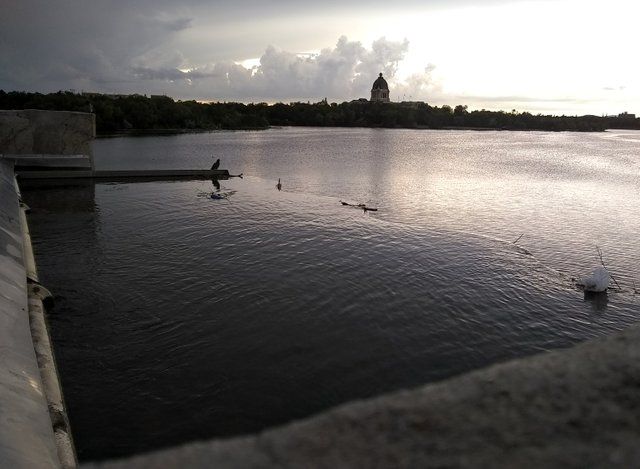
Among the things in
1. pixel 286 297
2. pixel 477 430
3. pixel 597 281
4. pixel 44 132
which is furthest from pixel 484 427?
pixel 44 132

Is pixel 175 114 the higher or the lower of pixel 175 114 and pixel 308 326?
the higher

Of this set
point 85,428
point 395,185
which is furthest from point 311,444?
point 395,185

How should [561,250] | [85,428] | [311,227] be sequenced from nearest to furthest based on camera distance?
[85,428], [561,250], [311,227]

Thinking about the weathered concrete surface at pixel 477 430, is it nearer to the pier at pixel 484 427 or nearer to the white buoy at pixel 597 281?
the pier at pixel 484 427

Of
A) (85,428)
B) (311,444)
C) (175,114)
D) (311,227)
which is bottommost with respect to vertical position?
(85,428)

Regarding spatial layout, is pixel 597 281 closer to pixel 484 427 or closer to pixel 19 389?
pixel 19 389

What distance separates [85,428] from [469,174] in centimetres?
4974

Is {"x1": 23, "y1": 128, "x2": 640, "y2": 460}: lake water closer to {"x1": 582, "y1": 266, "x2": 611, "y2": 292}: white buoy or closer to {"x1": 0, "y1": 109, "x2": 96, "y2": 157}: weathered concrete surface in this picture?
{"x1": 582, "y1": 266, "x2": 611, "y2": 292}: white buoy

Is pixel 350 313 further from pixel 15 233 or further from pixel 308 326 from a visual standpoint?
pixel 15 233

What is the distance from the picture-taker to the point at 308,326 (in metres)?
14.9

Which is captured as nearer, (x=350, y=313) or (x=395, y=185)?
(x=350, y=313)

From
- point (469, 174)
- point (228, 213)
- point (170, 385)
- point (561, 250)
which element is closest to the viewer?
point (170, 385)

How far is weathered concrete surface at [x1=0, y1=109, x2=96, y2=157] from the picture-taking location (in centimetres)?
3728

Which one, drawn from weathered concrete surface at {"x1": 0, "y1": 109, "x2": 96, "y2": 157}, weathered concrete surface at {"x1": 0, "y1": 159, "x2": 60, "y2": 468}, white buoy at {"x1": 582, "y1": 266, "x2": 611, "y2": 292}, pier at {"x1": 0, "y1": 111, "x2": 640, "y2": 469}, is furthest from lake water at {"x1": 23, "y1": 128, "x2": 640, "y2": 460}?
pier at {"x1": 0, "y1": 111, "x2": 640, "y2": 469}
